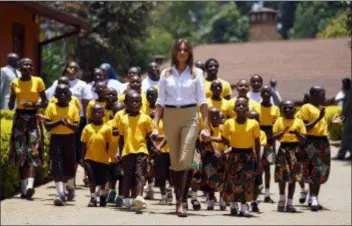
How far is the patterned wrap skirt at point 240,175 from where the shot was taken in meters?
10.6

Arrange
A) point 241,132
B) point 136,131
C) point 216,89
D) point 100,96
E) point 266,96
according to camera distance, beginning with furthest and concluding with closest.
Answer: point 266,96 < point 100,96 < point 216,89 < point 241,132 < point 136,131

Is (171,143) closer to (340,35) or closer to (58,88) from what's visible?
(58,88)

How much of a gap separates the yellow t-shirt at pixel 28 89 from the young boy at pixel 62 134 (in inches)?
11.0

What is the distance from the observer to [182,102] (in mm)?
9211

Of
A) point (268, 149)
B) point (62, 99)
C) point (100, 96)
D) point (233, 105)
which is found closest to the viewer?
point (62, 99)

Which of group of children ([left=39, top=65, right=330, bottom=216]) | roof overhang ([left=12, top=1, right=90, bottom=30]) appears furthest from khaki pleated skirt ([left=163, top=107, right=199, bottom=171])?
roof overhang ([left=12, top=1, right=90, bottom=30])

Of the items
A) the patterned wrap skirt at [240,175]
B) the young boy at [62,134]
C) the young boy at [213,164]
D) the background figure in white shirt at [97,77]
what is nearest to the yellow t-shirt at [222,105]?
the young boy at [213,164]

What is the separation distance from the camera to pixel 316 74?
33719 mm

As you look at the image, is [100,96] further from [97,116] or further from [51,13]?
[51,13]

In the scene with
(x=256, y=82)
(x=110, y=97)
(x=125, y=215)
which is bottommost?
(x=125, y=215)

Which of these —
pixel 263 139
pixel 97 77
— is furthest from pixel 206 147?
pixel 97 77

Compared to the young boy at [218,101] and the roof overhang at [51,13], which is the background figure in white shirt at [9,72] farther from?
the roof overhang at [51,13]

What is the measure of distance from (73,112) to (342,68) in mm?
23806

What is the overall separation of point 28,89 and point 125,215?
97.9 inches
